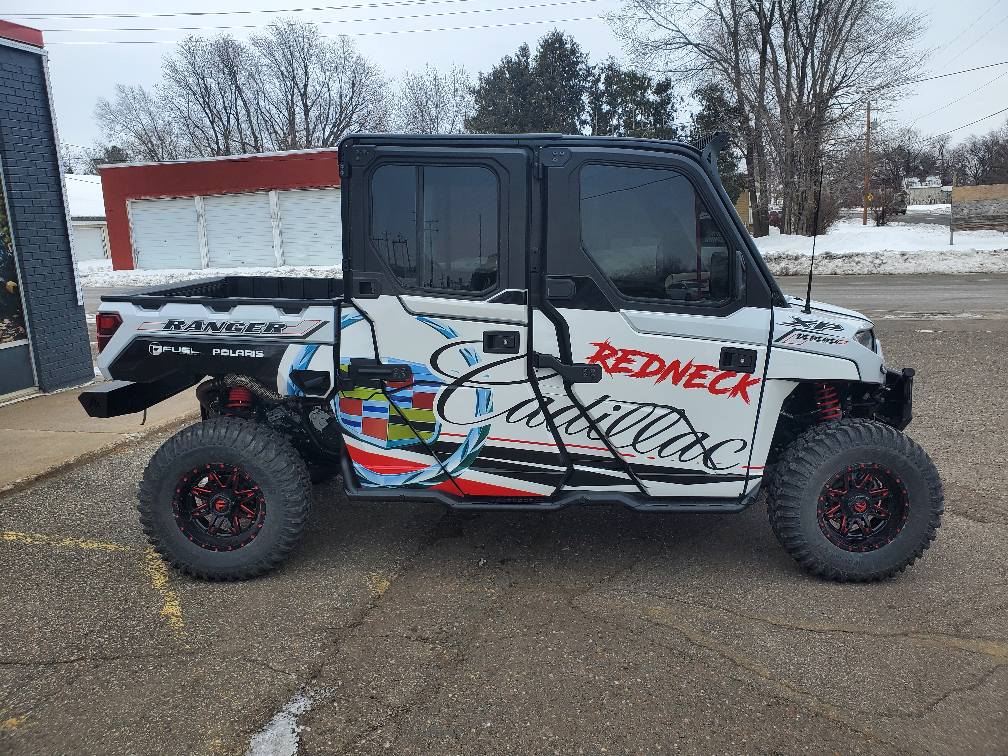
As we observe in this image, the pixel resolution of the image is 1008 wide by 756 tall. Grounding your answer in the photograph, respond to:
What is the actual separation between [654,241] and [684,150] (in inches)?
18.3

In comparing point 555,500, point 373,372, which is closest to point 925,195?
point 555,500

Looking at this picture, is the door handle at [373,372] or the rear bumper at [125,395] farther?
the rear bumper at [125,395]

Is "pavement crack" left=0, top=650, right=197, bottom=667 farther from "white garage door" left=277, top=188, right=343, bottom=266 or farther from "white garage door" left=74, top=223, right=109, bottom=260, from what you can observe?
"white garage door" left=74, top=223, right=109, bottom=260

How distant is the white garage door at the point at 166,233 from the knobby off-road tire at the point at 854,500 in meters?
31.5

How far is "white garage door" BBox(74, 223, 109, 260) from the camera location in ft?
148

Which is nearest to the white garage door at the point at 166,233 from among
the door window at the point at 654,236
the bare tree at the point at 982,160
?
the door window at the point at 654,236

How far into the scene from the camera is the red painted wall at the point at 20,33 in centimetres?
766

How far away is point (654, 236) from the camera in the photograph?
12.2ft

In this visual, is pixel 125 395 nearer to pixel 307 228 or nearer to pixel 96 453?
pixel 96 453

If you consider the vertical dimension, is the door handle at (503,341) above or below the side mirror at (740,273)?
below

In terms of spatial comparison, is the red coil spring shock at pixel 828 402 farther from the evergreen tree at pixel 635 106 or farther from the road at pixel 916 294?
the evergreen tree at pixel 635 106

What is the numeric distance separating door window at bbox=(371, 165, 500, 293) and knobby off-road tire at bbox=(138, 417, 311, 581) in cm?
119

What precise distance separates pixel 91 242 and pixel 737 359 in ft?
163

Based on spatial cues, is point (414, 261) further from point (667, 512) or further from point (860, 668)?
point (860, 668)
